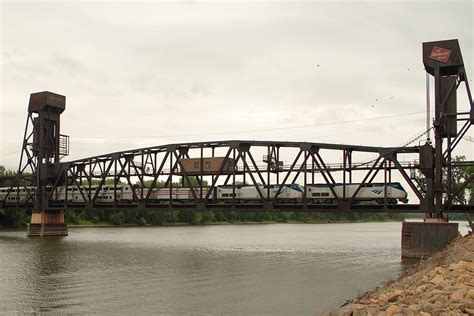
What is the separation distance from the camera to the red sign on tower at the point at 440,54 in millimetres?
52750

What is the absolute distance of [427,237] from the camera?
48812mm

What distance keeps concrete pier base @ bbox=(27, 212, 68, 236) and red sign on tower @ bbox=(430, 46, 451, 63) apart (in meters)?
64.4

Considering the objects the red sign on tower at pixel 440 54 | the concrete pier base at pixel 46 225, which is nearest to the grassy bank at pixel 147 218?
the concrete pier base at pixel 46 225

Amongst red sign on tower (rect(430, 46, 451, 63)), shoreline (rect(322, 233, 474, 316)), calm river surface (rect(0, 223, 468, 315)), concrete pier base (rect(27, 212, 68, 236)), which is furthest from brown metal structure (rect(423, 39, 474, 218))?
concrete pier base (rect(27, 212, 68, 236))

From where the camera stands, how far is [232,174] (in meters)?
65.2

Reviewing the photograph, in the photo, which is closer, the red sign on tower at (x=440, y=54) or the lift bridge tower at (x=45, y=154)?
the red sign on tower at (x=440, y=54)

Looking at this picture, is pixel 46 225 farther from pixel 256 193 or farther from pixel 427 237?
pixel 427 237

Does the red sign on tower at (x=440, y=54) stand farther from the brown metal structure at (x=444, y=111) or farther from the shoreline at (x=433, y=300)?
the shoreline at (x=433, y=300)

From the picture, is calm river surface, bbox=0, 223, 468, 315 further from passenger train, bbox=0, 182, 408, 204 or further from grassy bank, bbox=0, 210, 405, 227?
grassy bank, bbox=0, 210, 405, 227

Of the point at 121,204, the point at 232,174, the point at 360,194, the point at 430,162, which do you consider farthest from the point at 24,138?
the point at 430,162

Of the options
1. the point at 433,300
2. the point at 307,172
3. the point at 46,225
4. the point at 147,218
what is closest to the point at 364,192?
the point at 307,172

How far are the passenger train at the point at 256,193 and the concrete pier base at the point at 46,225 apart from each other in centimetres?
318

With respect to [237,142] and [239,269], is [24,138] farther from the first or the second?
[239,269]

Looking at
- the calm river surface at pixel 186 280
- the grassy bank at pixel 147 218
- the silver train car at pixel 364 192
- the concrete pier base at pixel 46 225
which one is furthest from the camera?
the grassy bank at pixel 147 218
